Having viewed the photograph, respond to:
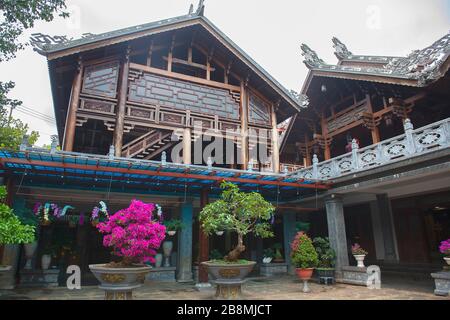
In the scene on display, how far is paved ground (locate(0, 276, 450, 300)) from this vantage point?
7.92 m

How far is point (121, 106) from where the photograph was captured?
37.4 feet

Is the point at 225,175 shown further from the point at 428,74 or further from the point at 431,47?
the point at 431,47

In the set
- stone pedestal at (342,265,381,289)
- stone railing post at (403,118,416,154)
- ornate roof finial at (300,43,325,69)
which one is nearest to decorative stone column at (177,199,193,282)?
stone pedestal at (342,265,381,289)

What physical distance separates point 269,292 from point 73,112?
338 inches

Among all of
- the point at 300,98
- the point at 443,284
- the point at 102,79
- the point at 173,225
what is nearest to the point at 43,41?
the point at 102,79

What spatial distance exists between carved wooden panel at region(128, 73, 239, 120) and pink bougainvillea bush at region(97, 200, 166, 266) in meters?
6.38

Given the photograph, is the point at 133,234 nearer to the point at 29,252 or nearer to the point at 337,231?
the point at 29,252

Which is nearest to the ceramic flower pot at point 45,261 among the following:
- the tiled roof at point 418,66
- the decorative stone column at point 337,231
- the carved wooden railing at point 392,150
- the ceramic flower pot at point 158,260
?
the ceramic flower pot at point 158,260

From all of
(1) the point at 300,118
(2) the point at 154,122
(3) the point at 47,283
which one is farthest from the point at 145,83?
(1) the point at 300,118

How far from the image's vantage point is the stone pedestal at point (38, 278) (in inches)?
375

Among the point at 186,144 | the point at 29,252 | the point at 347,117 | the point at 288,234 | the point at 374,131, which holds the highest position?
the point at 347,117

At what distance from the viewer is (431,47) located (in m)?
11.1

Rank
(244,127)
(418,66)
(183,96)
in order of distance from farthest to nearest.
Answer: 1. (244,127)
2. (183,96)
3. (418,66)

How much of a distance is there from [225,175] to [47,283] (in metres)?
6.43
